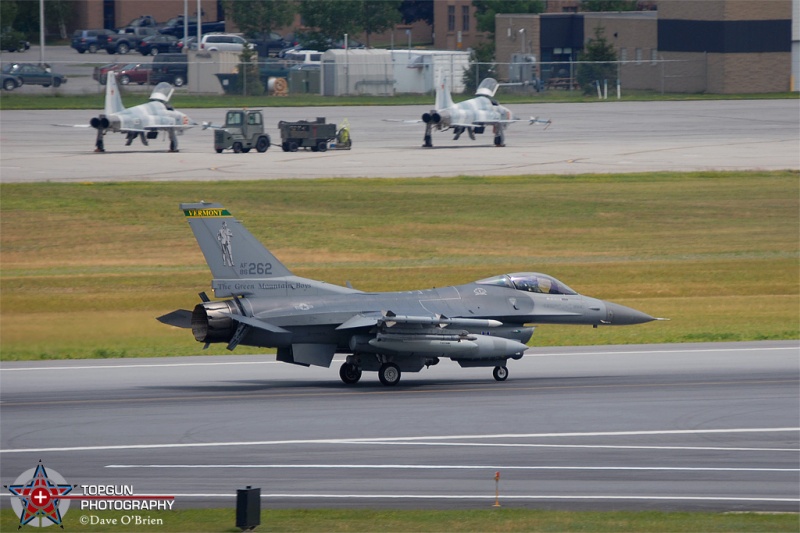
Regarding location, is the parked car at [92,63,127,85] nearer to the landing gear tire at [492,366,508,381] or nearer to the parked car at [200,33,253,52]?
the parked car at [200,33,253,52]

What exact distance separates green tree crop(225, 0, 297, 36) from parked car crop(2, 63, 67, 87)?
30016mm

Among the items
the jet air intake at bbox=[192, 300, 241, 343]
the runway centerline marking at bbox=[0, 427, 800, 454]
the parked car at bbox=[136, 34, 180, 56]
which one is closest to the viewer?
the runway centerline marking at bbox=[0, 427, 800, 454]

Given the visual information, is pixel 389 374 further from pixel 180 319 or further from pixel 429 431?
pixel 180 319

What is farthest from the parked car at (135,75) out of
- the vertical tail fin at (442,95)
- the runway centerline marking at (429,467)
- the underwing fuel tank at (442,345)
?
the runway centerline marking at (429,467)

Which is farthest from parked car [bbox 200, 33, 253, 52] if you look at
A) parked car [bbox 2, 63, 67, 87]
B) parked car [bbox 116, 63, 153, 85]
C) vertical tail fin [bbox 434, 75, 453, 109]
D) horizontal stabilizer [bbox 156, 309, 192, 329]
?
horizontal stabilizer [bbox 156, 309, 192, 329]

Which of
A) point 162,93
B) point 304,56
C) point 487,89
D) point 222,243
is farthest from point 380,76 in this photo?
point 222,243

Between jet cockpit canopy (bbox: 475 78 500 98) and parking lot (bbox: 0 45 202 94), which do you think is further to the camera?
parking lot (bbox: 0 45 202 94)

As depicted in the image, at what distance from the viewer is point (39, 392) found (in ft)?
75.8

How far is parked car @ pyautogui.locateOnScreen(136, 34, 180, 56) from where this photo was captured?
116875 mm

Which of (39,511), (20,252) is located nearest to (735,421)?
(39,511)

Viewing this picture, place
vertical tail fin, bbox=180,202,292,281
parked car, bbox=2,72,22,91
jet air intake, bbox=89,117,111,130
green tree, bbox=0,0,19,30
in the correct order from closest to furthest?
vertical tail fin, bbox=180,202,292,281
jet air intake, bbox=89,117,111,130
parked car, bbox=2,72,22,91
green tree, bbox=0,0,19,30

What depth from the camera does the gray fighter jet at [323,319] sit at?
23.1 meters

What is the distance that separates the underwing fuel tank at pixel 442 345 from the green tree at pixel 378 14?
99092 mm

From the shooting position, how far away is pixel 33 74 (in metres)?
93.6
